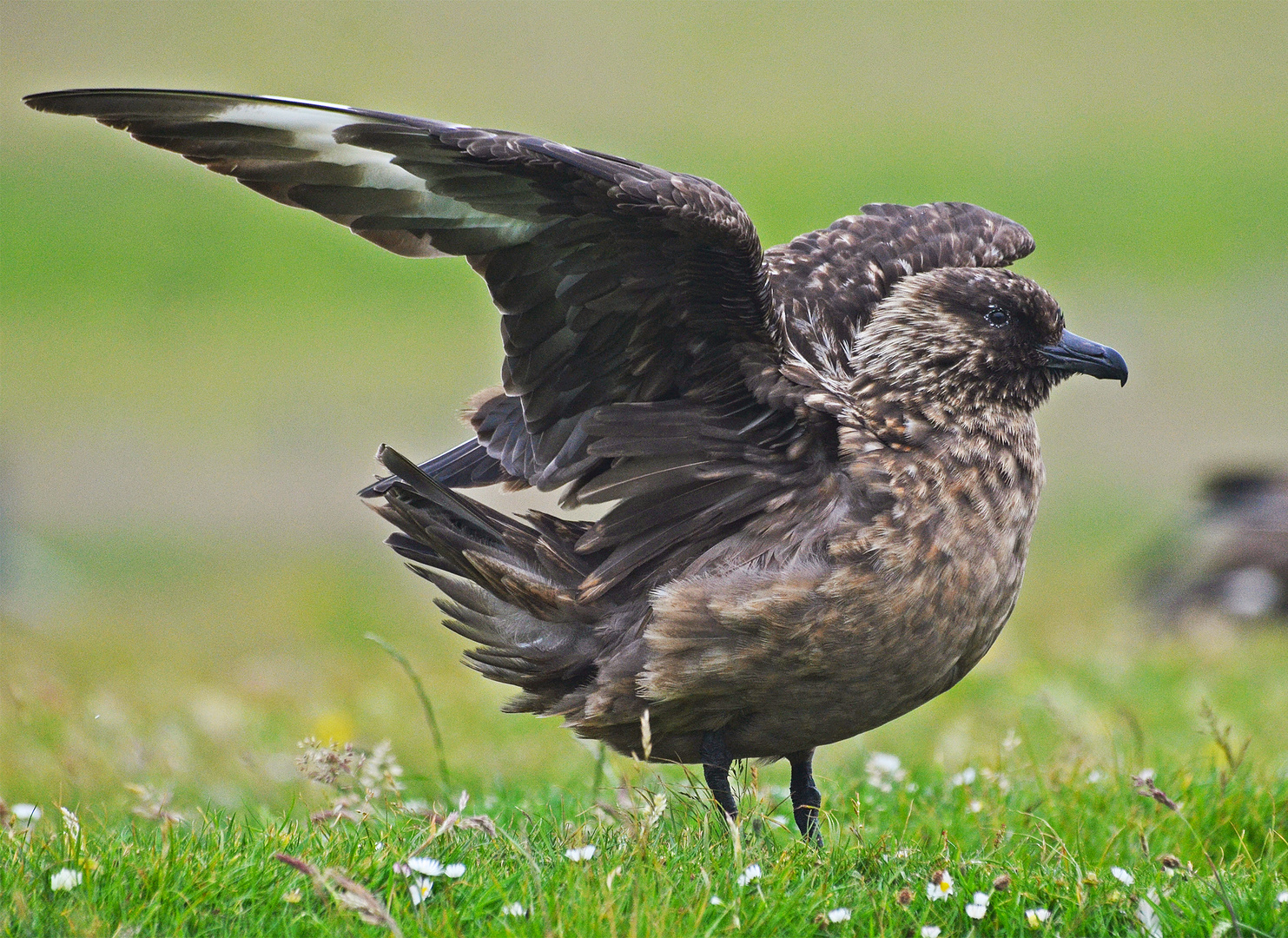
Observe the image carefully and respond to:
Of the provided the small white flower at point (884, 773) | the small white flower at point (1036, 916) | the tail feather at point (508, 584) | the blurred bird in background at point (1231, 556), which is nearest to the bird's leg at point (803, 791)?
the small white flower at point (884, 773)

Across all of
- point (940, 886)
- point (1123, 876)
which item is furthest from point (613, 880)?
point (1123, 876)

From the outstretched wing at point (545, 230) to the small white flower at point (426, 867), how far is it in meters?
1.09

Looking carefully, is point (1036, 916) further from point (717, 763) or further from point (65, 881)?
point (65, 881)

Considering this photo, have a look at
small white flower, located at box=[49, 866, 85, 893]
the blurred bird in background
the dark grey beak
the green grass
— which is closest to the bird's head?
the dark grey beak

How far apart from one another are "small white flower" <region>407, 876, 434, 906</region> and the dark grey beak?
2.08 meters

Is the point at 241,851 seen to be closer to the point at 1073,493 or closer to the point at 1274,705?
the point at 1274,705

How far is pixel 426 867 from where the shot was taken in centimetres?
278

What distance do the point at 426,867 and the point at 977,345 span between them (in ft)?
6.34

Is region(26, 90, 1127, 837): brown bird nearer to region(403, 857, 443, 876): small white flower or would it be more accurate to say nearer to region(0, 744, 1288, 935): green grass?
region(0, 744, 1288, 935): green grass

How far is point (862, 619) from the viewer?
133 inches

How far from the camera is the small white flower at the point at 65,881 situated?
2.67 m

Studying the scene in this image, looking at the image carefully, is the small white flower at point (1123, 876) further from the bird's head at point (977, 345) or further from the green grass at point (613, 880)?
the bird's head at point (977, 345)

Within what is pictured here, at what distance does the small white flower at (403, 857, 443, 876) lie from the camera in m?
2.77

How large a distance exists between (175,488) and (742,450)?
37.8ft
